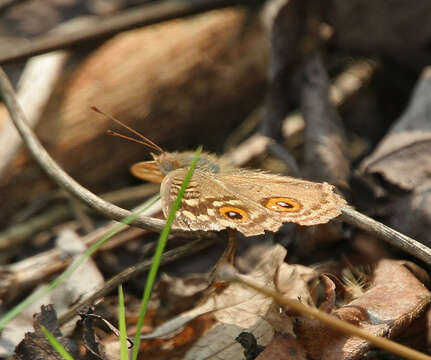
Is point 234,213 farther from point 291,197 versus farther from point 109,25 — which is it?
point 109,25

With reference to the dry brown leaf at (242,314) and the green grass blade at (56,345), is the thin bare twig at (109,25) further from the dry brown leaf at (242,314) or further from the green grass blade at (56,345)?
the green grass blade at (56,345)

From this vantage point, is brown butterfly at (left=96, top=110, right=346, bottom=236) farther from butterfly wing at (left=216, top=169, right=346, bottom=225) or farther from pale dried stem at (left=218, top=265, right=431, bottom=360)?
pale dried stem at (left=218, top=265, right=431, bottom=360)

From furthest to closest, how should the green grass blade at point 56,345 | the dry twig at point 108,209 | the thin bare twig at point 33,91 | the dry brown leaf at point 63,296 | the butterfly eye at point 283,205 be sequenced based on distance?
the thin bare twig at point 33,91 → the dry brown leaf at point 63,296 → the dry twig at point 108,209 → the butterfly eye at point 283,205 → the green grass blade at point 56,345

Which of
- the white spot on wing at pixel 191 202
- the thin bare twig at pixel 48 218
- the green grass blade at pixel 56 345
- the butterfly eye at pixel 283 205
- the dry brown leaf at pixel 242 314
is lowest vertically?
the thin bare twig at pixel 48 218

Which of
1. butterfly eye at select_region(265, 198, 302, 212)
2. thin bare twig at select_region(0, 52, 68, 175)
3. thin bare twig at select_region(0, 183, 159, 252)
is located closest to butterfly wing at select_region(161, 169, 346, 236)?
butterfly eye at select_region(265, 198, 302, 212)

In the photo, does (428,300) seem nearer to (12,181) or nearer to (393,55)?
(393,55)

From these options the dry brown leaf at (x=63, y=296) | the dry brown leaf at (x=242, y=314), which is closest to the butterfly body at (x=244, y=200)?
the dry brown leaf at (x=242, y=314)

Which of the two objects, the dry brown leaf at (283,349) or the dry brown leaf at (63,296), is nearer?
the dry brown leaf at (283,349)
